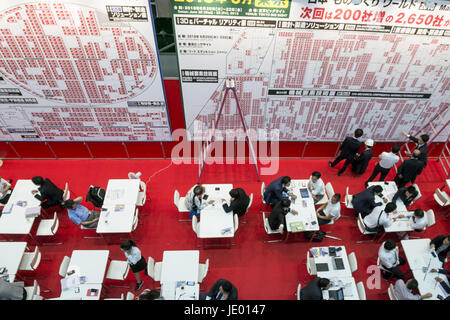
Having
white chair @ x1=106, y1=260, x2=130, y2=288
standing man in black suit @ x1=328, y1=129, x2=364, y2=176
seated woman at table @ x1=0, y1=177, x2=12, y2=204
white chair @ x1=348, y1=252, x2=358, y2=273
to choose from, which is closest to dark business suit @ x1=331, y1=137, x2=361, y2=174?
standing man in black suit @ x1=328, y1=129, x2=364, y2=176

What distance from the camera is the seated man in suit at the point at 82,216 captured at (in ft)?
20.8

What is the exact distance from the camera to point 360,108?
760 cm

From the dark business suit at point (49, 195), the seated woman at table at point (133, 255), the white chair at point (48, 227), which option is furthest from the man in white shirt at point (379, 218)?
the dark business suit at point (49, 195)

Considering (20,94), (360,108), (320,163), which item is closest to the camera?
(20,94)

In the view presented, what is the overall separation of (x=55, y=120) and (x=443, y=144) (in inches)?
430

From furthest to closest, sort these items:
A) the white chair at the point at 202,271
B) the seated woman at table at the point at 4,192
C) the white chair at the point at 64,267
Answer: the seated woman at table at the point at 4,192, the white chair at the point at 202,271, the white chair at the point at 64,267

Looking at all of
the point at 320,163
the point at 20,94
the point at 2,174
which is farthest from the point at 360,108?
the point at 2,174

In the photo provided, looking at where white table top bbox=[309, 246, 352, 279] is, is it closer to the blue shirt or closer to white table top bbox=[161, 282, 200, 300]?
white table top bbox=[161, 282, 200, 300]

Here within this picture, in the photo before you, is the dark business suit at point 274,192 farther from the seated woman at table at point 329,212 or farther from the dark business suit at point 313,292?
the dark business suit at point 313,292

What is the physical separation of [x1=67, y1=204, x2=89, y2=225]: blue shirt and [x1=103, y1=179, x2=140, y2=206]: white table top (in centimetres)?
45

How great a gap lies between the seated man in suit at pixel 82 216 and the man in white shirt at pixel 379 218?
6040 mm

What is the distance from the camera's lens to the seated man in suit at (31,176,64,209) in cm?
659

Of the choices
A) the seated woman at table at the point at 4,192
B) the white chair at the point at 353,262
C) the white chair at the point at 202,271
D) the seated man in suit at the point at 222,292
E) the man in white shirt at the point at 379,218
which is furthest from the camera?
the seated woman at table at the point at 4,192

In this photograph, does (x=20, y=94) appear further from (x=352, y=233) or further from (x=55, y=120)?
(x=352, y=233)
